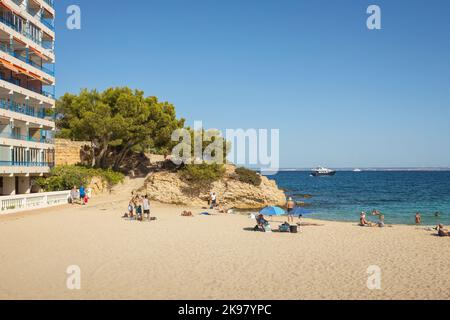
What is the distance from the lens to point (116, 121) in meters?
41.8

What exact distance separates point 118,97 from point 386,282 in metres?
39.4

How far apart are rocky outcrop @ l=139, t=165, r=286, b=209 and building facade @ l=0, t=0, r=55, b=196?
10640 millimetres

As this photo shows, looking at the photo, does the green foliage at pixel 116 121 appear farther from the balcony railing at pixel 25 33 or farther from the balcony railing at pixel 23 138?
the balcony railing at pixel 25 33

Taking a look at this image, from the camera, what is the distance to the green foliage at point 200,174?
1684 inches

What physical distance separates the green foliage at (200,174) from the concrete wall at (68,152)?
12520 millimetres

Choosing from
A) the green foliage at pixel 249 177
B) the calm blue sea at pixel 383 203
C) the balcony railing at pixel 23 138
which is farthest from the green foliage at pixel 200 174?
the balcony railing at pixel 23 138

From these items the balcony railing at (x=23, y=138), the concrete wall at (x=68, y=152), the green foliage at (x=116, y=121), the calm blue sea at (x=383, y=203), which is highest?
the green foliage at (x=116, y=121)

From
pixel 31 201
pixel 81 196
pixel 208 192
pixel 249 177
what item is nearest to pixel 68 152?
pixel 81 196

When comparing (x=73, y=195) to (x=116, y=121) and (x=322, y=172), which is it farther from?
(x=322, y=172)

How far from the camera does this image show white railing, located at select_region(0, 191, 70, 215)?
25.2 meters

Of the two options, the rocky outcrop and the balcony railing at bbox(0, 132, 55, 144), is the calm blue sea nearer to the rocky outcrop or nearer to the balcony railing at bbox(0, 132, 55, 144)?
the rocky outcrop

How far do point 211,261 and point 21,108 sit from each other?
28302mm

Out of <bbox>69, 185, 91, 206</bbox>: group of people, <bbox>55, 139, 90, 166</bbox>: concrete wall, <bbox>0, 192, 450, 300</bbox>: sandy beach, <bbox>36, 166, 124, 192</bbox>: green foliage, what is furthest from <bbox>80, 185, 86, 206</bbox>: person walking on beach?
<bbox>55, 139, 90, 166</bbox>: concrete wall
